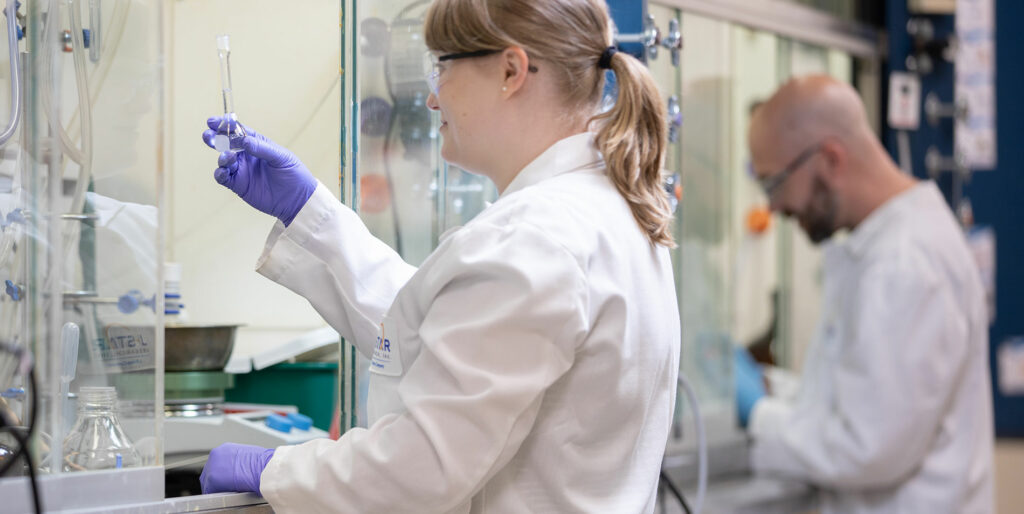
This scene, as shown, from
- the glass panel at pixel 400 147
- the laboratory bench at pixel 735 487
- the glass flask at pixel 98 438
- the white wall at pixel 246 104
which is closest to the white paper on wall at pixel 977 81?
the laboratory bench at pixel 735 487

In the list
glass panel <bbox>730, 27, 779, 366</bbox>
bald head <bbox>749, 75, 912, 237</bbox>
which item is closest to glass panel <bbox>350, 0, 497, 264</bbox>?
bald head <bbox>749, 75, 912, 237</bbox>

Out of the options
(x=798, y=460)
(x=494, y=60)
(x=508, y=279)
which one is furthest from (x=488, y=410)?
(x=798, y=460)

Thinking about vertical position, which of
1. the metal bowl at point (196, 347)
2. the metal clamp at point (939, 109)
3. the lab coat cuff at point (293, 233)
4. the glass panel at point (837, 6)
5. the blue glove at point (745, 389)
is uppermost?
the glass panel at point (837, 6)

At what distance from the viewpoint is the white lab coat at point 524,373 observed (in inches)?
40.3

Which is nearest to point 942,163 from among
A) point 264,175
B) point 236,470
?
point 264,175

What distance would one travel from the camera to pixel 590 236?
3.60 ft

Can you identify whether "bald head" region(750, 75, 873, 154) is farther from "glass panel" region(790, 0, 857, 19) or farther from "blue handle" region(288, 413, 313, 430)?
"blue handle" region(288, 413, 313, 430)

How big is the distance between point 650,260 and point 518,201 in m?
0.19

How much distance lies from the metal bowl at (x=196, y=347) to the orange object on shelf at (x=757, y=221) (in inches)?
85.8

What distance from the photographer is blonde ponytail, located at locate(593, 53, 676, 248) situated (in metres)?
1.20

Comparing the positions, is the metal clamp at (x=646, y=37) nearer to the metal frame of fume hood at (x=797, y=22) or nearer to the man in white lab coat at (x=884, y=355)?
the metal frame of fume hood at (x=797, y=22)

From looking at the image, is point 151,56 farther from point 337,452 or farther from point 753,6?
point 753,6

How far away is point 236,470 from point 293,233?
1.06 ft

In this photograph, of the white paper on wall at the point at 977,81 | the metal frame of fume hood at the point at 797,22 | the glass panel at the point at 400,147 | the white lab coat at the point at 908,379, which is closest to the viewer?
the glass panel at the point at 400,147
